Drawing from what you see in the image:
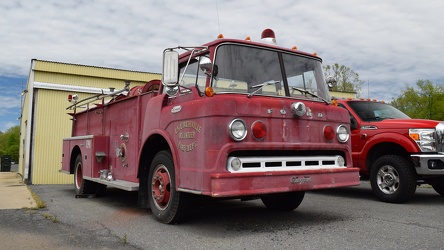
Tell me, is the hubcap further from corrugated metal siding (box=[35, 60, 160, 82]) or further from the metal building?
corrugated metal siding (box=[35, 60, 160, 82])

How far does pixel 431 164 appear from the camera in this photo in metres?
6.80

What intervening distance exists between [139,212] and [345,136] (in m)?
3.47

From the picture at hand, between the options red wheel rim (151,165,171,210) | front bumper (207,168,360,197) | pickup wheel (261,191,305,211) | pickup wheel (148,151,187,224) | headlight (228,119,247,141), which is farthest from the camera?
pickup wheel (261,191,305,211)

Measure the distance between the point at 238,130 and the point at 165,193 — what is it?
5.03 ft

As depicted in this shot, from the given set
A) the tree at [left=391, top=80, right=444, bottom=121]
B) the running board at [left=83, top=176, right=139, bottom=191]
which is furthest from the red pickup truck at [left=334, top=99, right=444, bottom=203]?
the tree at [left=391, top=80, right=444, bottom=121]

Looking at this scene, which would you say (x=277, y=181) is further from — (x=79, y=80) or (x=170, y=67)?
(x=79, y=80)

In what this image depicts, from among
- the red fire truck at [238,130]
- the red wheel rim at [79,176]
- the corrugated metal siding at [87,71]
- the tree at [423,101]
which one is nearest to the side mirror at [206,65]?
the red fire truck at [238,130]

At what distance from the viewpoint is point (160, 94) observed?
5.79 meters

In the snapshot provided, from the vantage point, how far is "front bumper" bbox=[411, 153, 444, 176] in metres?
6.77

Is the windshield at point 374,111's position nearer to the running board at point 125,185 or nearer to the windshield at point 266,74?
the windshield at point 266,74

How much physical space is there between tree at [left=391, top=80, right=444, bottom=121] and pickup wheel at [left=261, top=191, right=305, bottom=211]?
40991 millimetres

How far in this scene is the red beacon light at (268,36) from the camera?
550cm

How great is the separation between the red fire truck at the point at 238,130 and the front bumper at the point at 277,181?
1cm

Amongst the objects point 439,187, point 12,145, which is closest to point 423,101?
point 439,187
